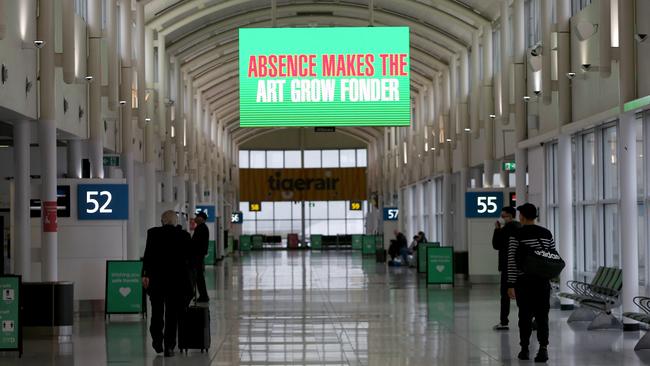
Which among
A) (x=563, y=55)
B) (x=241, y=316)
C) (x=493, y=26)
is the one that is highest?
(x=493, y=26)

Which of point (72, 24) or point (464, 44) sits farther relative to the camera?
point (464, 44)

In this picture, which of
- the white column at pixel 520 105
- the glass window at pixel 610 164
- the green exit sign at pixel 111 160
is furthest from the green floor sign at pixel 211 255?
the glass window at pixel 610 164

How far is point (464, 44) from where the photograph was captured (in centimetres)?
3475

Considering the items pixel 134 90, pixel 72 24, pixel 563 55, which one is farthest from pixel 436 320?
pixel 134 90

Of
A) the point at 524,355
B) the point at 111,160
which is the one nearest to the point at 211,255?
the point at 111,160

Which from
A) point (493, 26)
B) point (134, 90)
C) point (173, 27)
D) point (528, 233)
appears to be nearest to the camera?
point (528, 233)

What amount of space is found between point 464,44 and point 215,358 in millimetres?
23034

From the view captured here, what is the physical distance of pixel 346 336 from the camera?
15812 mm

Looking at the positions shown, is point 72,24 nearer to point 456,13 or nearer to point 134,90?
point 134,90

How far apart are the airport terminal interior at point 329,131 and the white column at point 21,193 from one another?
1.4 inches

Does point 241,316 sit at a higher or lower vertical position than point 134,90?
lower

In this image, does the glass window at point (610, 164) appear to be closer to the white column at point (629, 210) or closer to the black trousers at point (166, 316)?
the white column at point (629, 210)

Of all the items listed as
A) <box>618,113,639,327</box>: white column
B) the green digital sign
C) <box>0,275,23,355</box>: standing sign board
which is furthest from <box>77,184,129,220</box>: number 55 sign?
<box>618,113,639,327</box>: white column

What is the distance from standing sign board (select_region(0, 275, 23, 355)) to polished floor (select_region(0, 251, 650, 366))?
172 millimetres
